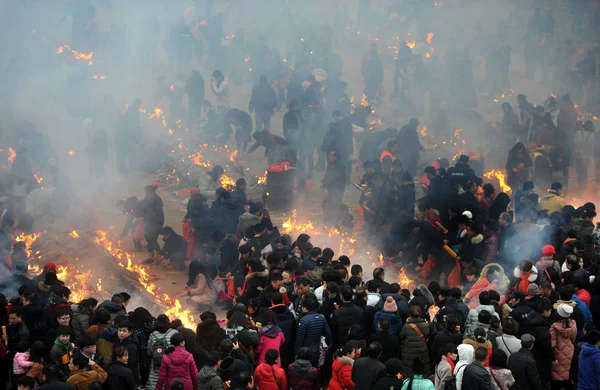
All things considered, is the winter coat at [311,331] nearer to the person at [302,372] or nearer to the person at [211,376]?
the person at [302,372]

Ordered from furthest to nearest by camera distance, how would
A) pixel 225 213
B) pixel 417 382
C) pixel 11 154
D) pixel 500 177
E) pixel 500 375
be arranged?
pixel 11 154 → pixel 500 177 → pixel 225 213 → pixel 500 375 → pixel 417 382

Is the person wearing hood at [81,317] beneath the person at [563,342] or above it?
beneath

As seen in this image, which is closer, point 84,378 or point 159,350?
point 84,378

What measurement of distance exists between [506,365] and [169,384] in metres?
3.50

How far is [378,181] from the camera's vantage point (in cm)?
1556

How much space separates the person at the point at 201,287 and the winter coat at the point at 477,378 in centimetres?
563

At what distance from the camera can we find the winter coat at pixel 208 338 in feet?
30.6

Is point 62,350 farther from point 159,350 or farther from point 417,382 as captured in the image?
point 417,382

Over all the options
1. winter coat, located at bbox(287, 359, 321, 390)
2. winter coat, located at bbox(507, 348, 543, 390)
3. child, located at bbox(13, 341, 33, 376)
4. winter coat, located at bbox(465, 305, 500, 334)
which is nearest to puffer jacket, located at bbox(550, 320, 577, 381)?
winter coat, located at bbox(465, 305, 500, 334)

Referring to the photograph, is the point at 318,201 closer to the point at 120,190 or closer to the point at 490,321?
the point at 120,190

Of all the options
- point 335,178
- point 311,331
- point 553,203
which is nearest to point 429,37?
point 335,178

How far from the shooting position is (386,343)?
30.5 ft

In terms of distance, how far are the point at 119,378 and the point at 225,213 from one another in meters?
6.30

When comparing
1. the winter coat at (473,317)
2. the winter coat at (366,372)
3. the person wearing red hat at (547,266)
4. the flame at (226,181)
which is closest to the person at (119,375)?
the winter coat at (366,372)
